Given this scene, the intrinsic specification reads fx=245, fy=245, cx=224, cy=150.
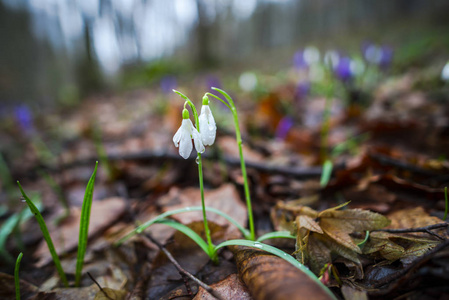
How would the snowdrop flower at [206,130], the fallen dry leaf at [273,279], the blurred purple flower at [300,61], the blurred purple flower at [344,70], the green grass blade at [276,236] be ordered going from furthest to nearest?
the blurred purple flower at [300,61] → the blurred purple flower at [344,70] → the green grass blade at [276,236] → the snowdrop flower at [206,130] → the fallen dry leaf at [273,279]

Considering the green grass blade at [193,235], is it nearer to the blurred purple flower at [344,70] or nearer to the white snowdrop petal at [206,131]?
the white snowdrop petal at [206,131]

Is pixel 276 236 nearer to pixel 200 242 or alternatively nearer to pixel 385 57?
pixel 200 242

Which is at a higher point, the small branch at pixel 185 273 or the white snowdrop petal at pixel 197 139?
the white snowdrop petal at pixel 197 139

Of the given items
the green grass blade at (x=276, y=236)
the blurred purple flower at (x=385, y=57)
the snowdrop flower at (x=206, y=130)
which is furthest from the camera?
the blurred purple flower at (x=385, y=57)

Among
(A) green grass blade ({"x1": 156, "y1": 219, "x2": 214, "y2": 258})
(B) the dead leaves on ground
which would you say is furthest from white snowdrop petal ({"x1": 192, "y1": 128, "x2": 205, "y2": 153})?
(B) the dead leaves on ground

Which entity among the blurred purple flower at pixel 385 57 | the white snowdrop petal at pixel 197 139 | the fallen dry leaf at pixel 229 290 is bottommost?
the fallen dry leaf at pixel 229 290

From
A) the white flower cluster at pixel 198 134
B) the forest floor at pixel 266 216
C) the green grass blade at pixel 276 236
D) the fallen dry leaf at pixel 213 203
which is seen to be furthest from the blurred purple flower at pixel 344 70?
the white flower cluster at pixel 198 134

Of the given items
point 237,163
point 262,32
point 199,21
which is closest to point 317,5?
point 262,32

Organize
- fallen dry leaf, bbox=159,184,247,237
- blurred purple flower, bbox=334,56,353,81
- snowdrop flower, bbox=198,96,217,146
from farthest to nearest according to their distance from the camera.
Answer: blurred purple flower, bbox=334,56,353,81 → fallen dry leaf, bbox=159,184,247,237 → snowdrop flower, bbox=198,96,217,146

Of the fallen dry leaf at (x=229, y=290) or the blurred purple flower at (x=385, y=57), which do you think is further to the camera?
the blurred purple flower at (x=385, y=57)

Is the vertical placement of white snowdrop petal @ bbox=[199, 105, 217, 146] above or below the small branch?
above

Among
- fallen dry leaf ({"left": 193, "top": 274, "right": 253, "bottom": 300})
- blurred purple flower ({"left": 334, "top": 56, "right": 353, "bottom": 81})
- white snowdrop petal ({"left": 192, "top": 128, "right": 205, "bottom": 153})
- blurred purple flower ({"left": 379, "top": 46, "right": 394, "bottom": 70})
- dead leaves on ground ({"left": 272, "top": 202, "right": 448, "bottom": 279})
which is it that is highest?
blurred purple flower ({"left": 379, "top": 46, "right": 394, "bottom": 70})

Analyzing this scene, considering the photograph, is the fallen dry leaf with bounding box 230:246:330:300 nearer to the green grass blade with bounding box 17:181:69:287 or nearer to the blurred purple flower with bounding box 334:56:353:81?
the green grass blade with bounding box 17:181:69:287
